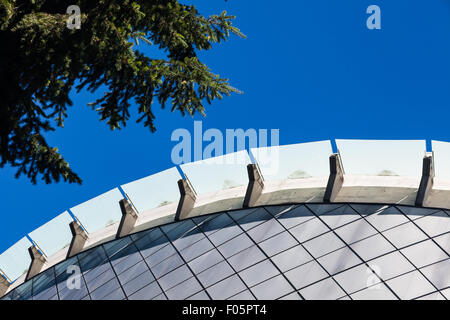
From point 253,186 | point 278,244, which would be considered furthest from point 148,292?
point 253,186

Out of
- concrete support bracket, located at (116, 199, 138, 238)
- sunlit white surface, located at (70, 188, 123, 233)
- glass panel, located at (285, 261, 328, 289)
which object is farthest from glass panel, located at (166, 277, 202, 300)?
sunlit white surface, located at (70, 188, 123, 233)

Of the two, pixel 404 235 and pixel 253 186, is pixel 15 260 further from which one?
pixel 404 235

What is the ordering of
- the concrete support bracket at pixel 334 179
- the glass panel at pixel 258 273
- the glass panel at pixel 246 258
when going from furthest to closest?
1. the concrete support bracket at pixel 334 179
2. the glass panel at pixel 246 258
3. the glass panel at pixel 258 273

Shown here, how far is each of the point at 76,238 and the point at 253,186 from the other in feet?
33.1

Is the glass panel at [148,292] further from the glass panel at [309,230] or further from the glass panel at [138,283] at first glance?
the glass panel at [309,230]

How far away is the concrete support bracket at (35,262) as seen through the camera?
26359 millimetres

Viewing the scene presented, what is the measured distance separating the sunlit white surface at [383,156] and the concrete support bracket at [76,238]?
1364 centimetres

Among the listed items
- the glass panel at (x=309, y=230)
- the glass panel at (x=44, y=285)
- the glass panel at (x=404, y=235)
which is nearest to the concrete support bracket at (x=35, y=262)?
the glass panel at (x=44, y=285)

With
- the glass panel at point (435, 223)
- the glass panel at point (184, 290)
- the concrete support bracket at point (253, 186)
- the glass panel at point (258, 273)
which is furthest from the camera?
the concrete support bracket at point (253, 186)

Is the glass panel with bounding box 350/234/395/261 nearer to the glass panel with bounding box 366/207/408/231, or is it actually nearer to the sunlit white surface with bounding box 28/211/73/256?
the glass panel with bounding box 366/207/408/231

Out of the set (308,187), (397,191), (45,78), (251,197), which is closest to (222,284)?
(251,197)

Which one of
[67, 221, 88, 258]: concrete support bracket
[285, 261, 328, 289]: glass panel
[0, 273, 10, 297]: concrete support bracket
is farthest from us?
[0, 273, 10, 297]: concrete support bracket

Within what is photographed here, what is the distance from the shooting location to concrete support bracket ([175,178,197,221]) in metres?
22.5

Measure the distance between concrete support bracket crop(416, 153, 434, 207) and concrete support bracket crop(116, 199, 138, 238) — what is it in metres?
13.2
